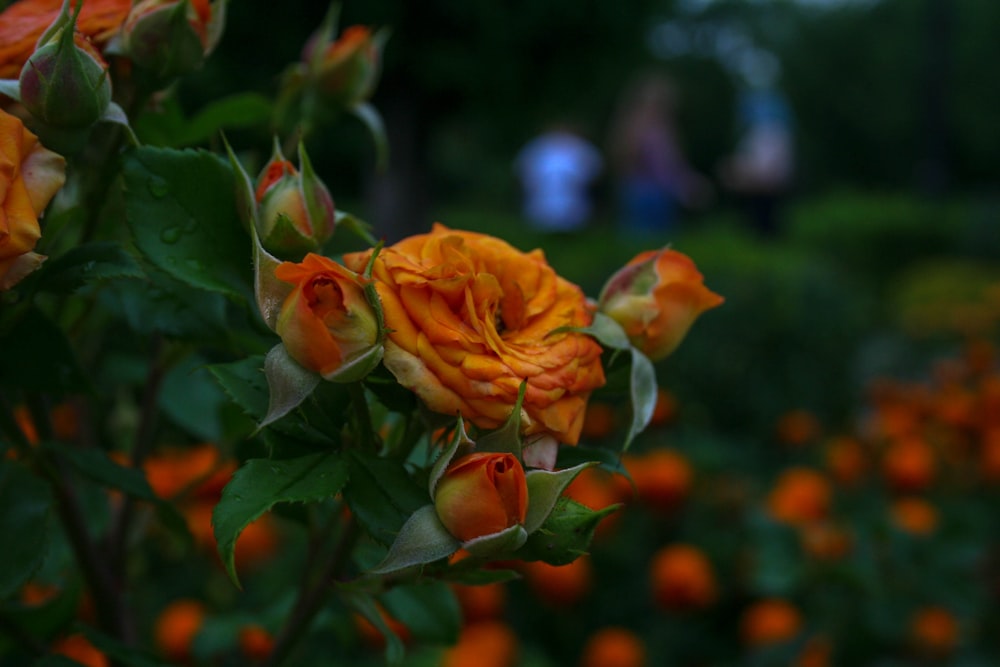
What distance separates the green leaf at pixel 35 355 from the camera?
548mm

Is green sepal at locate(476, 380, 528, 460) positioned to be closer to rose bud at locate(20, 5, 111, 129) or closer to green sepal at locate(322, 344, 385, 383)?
green sepal at locate(322, 344, 385, 383)

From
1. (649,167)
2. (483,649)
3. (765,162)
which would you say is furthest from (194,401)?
(765,162)

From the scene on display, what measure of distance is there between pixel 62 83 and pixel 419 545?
0.85 feet

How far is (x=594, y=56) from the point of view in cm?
436

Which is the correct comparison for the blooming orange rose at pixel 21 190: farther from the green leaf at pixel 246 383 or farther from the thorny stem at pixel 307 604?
the thorny stem at pixel 307 604

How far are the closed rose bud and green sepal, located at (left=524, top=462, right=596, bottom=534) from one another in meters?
0.26

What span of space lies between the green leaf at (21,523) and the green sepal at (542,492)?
0.84 ft

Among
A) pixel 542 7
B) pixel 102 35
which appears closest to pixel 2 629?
pixel 102 35

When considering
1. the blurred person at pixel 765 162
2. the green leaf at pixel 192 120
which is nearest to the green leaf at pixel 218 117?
the green leaf at pixel 192 120

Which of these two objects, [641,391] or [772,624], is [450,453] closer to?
[641,391]

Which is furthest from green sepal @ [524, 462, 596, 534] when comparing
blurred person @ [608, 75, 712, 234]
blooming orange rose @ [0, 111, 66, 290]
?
blurred person @ [608, 75, 712, 234]

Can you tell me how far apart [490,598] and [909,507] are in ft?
2.25

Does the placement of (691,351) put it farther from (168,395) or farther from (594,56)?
(168,395)

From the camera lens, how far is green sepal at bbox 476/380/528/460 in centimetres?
46
